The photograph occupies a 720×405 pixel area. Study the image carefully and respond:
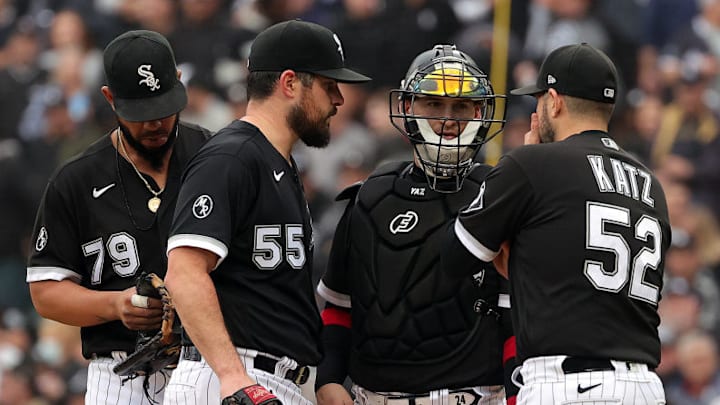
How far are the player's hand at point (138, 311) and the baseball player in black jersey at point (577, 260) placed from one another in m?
1.00

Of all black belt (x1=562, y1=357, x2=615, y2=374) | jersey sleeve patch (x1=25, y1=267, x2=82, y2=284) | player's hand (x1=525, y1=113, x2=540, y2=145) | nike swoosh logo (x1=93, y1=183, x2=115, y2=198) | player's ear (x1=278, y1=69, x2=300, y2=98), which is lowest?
black belt (x1=562, y1=357, x2=615, y2=374)

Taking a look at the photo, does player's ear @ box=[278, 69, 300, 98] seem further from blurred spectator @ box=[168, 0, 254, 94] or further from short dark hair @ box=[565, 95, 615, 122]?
blurred spectator @ box=[168, 0, 254, 94]

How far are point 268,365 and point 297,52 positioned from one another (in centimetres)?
102

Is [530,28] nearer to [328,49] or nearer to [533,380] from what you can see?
[328,49]

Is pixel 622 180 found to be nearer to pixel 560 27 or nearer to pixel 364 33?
pixel 560 27

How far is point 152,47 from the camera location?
167 inches

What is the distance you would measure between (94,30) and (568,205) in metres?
4.72

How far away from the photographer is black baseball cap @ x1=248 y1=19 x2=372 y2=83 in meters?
3.85

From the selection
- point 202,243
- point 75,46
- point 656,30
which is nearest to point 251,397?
point 202,243

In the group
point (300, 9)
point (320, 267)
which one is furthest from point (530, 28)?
point (320, 267)

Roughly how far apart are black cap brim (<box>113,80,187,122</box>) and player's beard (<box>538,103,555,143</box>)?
1262mm

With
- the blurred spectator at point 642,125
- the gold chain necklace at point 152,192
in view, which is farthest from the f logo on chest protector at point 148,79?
the blurred spectator at point 642,125

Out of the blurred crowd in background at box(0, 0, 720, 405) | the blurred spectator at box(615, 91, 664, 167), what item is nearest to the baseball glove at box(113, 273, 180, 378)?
the blurred crowd in background at box(0, 0, 720, 405)

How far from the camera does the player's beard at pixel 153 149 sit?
13.9 ft
